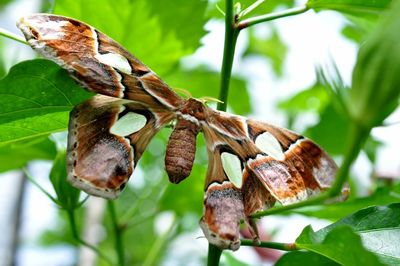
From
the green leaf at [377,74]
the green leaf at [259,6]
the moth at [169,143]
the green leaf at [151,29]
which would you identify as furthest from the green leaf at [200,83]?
the green leaf at [377,74]

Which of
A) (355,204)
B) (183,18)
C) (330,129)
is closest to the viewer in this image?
(355,204)

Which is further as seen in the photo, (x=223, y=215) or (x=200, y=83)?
(x=200, y=83)

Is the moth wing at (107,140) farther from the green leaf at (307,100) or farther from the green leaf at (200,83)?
the green leaf at (307,100)

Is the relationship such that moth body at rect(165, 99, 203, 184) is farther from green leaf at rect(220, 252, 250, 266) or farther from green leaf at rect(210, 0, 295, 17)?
green leaf at rect(220, 252, 250, 266)

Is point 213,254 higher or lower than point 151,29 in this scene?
lower

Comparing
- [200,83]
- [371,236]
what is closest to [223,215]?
[371,236]

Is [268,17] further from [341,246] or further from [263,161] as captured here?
[341,246]

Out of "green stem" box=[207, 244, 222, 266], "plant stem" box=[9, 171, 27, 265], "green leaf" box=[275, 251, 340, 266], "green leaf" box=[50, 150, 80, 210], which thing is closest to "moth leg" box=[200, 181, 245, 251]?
"green stem" box=[207, 244, 222, 266]

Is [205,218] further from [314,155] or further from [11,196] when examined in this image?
[11,196]
